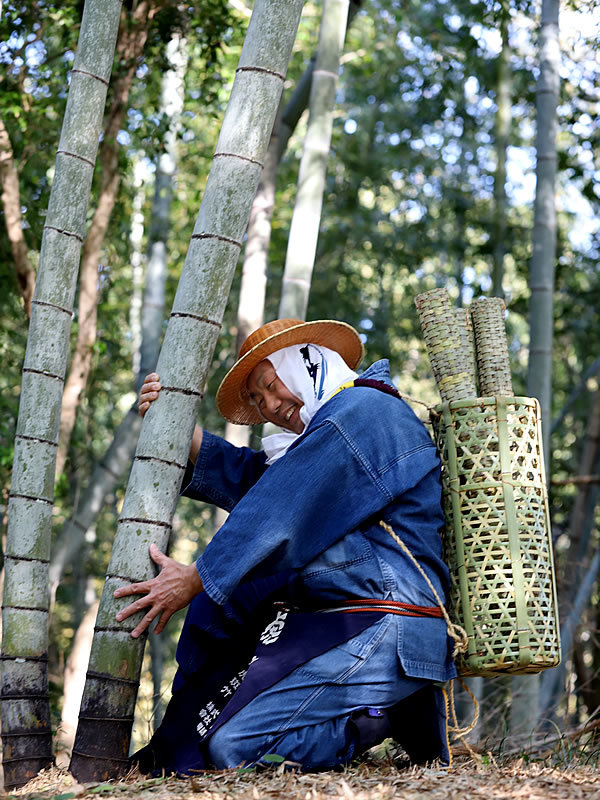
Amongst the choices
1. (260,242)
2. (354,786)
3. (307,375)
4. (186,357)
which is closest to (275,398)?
(307,375)

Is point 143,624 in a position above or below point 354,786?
above

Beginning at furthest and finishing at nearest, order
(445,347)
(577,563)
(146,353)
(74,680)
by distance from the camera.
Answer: (146,353) → (577,563) → (74,680) → (445,347)

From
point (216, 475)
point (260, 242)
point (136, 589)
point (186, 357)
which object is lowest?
point (136, 589)

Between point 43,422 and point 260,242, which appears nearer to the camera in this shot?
point 43,422

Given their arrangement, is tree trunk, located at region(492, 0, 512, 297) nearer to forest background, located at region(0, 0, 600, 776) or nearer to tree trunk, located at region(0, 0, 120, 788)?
forest background, located at region(0, 0, 600, 776)

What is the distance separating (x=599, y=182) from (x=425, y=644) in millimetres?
Answer: 5606

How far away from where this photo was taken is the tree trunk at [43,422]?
2914 mm

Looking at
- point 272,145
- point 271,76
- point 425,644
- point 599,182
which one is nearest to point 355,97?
point 599,182

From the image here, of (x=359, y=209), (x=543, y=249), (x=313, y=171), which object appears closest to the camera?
(x=313, y=171)

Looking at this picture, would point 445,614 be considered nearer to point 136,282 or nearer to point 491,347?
point 491,347

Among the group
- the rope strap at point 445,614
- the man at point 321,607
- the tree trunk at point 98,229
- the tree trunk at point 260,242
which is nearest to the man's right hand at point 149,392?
the man at point 321,607

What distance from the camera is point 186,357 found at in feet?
9.57

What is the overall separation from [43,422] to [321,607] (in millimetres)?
1120

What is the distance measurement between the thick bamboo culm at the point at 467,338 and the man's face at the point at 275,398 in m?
0.62
